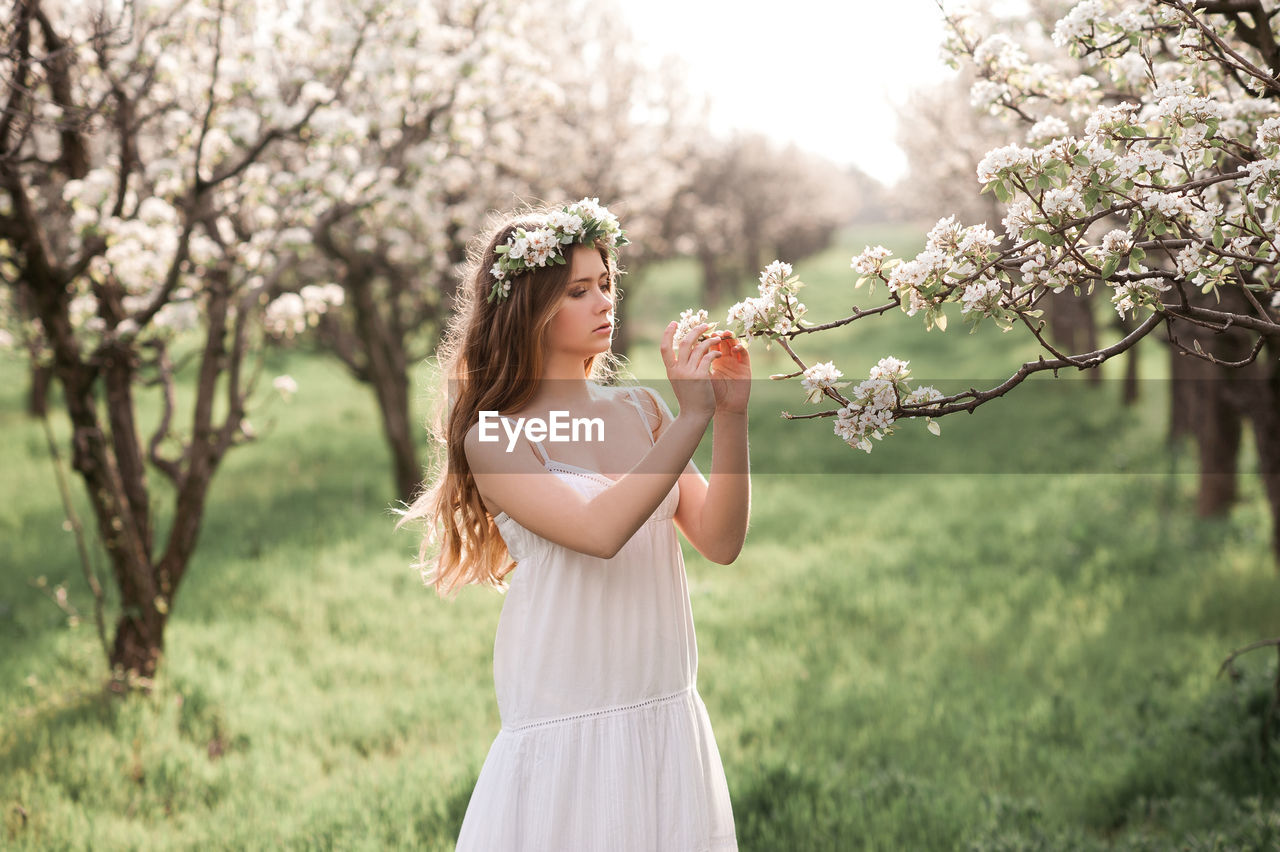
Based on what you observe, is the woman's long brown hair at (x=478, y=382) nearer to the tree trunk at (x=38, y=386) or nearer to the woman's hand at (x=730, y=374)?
the woman's hand at (x=730, y=374)

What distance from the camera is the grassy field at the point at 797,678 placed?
4.23 metres

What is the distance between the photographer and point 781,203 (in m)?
37.5

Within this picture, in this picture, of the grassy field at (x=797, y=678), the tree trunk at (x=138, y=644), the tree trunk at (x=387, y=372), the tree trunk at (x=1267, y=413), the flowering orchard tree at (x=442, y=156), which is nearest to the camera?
the grassy field at (x=797, y=678)

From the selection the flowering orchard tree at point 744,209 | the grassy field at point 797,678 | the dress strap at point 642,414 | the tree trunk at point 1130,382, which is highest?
the flowering orchard tree at point 744,209

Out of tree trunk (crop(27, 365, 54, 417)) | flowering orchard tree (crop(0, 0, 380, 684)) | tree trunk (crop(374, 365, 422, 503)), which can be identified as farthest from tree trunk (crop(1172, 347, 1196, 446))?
tree trunk (crop(27, 365, 54, 417))

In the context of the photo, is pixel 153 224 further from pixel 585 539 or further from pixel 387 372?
pixel 387 372

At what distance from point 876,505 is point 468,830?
9.06 metres

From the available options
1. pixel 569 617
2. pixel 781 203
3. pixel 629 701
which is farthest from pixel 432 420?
pixel 781 203

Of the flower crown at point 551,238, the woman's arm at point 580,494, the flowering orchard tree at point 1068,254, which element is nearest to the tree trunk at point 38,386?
the flower crown at point 551,238

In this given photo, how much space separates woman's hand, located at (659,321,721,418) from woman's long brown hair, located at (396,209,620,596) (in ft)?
1.60

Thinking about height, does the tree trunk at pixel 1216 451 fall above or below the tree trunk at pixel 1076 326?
below

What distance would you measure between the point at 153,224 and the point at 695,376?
168 inches

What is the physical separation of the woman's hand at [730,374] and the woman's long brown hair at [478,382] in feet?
1.67

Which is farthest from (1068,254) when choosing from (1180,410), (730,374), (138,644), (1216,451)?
(1180,410)
